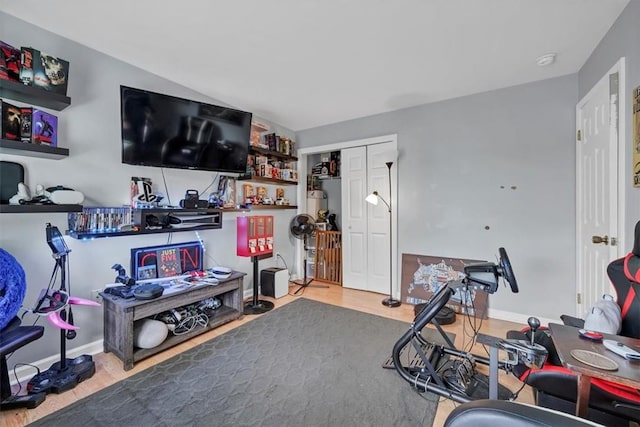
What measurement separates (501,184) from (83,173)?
399 centimetres

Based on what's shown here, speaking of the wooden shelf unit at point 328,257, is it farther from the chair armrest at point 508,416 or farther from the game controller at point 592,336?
the chair armrest at point 508,416

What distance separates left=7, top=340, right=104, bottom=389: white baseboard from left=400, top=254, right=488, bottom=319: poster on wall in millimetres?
3202

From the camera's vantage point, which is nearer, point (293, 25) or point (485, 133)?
point (293, 25)

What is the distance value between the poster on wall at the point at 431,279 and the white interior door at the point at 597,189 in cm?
86

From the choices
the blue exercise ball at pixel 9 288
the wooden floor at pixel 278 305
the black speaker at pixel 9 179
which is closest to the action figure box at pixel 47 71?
the black speaker at pixel 9 179

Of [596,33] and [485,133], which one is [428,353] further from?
[596,33]

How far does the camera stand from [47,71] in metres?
1.88

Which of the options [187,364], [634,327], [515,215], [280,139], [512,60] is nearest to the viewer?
[634,327]

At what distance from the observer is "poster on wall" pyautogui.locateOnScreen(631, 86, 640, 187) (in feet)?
5.16

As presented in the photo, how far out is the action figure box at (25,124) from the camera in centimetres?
183

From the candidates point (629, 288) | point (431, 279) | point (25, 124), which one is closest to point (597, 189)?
point (629, 288)

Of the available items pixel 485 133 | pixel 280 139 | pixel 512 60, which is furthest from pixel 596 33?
pixel 280 139

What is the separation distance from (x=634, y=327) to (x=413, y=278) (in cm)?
210

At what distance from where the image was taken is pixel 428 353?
2.13 meters
